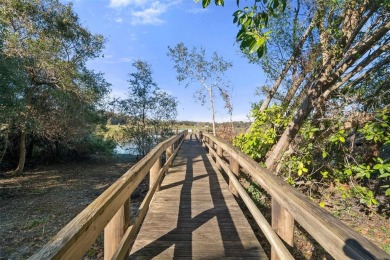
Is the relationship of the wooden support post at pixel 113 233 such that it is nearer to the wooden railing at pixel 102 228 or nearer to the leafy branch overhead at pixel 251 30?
the wooden railing at pixel 102 228

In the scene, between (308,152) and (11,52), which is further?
(11,52)

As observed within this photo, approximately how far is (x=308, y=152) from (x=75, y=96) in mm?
12524

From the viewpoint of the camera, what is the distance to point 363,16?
6.10m

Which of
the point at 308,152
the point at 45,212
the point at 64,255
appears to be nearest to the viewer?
the point at 64,255

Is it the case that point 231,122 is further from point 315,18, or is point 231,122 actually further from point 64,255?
point 64,255

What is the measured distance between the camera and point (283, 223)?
227 centimetres

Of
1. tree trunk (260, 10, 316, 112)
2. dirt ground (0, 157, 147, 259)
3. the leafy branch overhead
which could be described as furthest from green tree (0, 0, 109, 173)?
the leafy branch overhead

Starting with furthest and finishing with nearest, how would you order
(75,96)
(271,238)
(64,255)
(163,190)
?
(75,96) < (163,190) < (271,238) < (64,255)

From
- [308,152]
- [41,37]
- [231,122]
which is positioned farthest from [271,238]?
[231,122]

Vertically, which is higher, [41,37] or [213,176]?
[41,37]

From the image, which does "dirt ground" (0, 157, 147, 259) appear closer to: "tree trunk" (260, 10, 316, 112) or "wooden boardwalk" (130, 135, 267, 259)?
"wooden boardwalk" (130, 135, 267, 259)

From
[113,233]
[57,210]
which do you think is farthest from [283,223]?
[57,210]

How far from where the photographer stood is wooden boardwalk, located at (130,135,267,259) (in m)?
3.09

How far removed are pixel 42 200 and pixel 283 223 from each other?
11240mm
